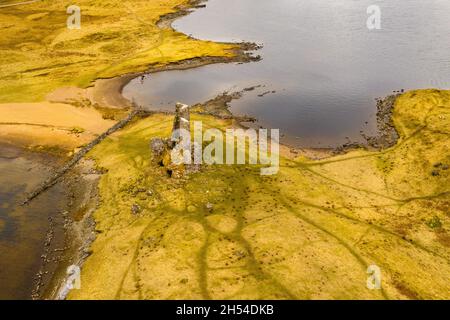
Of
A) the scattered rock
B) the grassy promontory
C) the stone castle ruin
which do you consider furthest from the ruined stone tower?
the scattered rock

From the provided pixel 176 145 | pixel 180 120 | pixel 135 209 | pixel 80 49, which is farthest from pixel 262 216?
pixel 80 49

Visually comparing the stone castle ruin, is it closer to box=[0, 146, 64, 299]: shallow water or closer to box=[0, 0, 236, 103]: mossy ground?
box=[0, 146, 64, 299]: shallow water

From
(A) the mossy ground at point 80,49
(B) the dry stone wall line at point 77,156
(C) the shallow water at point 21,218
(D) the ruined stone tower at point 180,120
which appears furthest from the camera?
(A) the mossy ground at point 80,49

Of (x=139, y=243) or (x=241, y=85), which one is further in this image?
(x=241, y=85)

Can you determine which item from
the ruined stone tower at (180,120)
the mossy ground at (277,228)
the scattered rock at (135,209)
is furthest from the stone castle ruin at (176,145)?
the scattered rock at (135,209)

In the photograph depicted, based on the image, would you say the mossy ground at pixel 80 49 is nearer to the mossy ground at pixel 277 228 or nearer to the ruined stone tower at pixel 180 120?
the mossy ground at pixel 277 228

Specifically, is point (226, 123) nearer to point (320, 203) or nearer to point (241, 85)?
point (241, 85)

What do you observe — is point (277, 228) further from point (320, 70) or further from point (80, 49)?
point (80, 49)
